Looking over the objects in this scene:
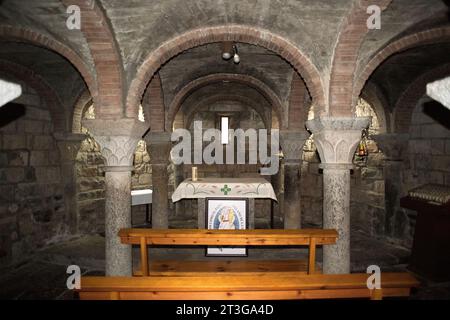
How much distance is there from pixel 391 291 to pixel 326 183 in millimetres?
1895

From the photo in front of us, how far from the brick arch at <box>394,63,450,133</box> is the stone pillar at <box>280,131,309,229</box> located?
2.03 m

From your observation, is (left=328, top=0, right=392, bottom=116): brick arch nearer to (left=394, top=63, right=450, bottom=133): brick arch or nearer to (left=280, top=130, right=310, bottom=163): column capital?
(left=280, top=130, right=310, bottom=163): column capital

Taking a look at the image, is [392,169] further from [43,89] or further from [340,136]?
[43,89]

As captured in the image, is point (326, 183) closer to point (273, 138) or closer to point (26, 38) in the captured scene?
point (26, 38)

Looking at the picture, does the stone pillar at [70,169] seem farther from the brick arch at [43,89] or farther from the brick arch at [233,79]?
the brick arch at [233,79]

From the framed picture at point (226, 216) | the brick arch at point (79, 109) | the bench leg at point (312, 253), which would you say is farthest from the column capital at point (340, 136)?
the brick arch at point (79, 109)

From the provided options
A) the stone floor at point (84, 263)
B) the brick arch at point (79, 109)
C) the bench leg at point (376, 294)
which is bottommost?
the stone floor at point (84, 263)

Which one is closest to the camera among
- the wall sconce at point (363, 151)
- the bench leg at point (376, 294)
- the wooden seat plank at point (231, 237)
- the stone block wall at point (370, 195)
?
the bench leg at point (376, 294)

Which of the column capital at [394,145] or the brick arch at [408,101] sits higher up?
the brick arch at [408,101]

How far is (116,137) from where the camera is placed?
4.52 meters

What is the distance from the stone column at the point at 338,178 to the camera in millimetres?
4414

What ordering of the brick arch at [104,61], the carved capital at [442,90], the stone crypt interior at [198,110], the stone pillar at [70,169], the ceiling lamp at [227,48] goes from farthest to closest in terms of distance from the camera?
the stone pillar at [70,169]
the ceiling lamp at [227,48]
the stone crypt interior at [198,110]
the brick arch at [104,61]
the carved capital at [442,90]

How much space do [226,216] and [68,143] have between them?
4409mm
